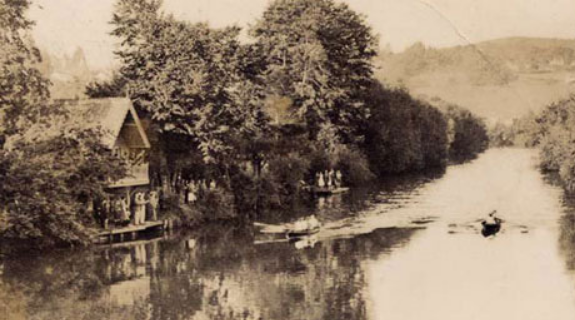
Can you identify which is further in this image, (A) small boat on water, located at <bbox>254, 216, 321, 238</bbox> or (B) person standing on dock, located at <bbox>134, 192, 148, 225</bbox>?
(B) person standing on dock, located at <bbox>134, 192, 148, 225</bbox>

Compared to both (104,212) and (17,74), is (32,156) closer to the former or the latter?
(17,74)

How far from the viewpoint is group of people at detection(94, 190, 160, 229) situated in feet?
77.3

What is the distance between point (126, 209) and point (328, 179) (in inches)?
635

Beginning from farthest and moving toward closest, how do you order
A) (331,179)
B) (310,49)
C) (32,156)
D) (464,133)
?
(464,133), (310,49), (331,179), (32,156)

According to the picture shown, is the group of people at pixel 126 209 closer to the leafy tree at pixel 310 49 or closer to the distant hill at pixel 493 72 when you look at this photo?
the distant hill at pixel 493 72

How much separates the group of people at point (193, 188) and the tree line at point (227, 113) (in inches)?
10.4

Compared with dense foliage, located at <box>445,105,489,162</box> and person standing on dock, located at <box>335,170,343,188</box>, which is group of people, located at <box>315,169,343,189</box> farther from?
dense foliage, located at <box>445,105,489,162</box>

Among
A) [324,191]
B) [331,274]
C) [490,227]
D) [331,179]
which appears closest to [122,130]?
[331,274]

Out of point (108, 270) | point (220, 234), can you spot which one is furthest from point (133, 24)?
point (108, 270)

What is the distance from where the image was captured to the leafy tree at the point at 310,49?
39031mm

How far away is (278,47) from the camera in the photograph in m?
39.0

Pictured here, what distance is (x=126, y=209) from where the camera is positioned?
2447cm

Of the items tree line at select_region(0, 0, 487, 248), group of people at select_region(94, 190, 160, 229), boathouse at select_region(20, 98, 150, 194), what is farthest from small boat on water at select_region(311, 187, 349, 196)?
group of people at select_region(94, 190, 160, 229)

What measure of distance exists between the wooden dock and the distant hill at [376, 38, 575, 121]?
38.6 feet
